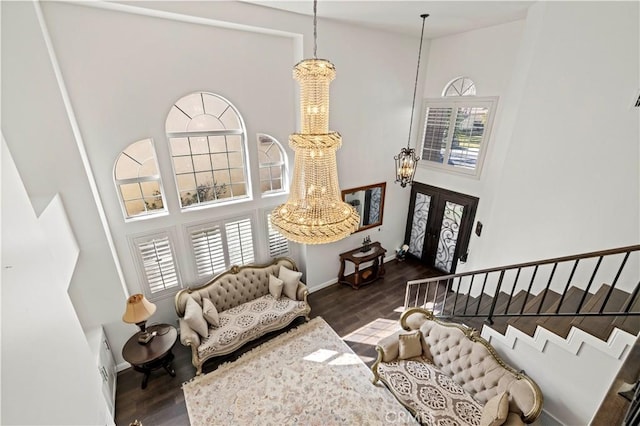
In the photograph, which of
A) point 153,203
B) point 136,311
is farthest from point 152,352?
point 153,203

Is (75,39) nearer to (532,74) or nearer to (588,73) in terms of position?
(532,74)

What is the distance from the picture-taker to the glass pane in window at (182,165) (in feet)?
13.5

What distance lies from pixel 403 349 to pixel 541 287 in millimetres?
2472

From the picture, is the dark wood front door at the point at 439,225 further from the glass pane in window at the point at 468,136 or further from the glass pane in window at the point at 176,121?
the glass pane in window at the point at 176,121

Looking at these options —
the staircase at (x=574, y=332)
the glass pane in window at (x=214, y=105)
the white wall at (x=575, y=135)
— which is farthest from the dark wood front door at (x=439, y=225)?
the glass pane in window at (x=214, y=105)

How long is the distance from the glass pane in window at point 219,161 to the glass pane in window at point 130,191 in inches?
44.3

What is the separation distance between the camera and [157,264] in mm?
4246

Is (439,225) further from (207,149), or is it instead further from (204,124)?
(204,124)

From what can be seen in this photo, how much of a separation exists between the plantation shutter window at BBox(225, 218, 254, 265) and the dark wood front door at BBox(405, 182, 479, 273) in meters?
3.96

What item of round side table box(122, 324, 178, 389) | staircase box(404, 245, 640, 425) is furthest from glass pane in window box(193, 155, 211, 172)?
staircase box(404, 245, 640, 425)

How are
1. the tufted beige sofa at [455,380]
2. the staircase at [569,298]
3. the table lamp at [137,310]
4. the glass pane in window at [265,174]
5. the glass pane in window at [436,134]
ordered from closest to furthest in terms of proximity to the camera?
the staircase at [569,298] → the tufted beige sofa at [455,380] → the table lamp at [137,310] → the glass pane in window at [265,174] → the glass pane in window at [436,134]

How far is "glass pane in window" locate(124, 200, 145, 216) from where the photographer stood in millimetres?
3945

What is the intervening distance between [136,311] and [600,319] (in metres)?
5.38

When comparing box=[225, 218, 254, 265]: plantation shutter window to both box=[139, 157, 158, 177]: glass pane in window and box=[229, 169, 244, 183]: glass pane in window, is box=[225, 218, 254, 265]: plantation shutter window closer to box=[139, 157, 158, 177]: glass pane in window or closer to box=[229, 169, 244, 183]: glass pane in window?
box=[229, 169, 244, 183]: glass pane in window
